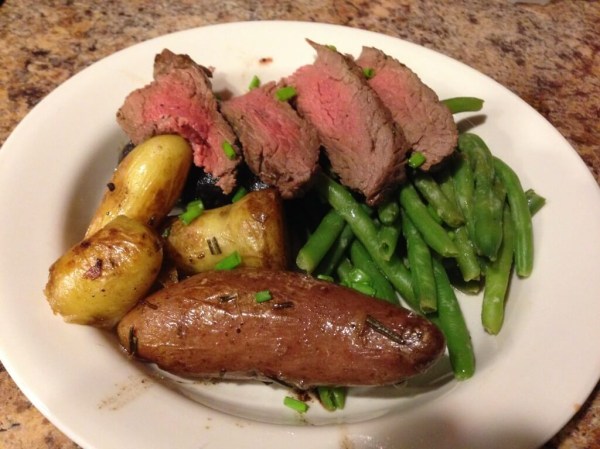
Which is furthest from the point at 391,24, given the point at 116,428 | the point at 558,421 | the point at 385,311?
the point at 116,428

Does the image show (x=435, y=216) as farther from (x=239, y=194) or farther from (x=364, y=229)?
(x=239, y=194)

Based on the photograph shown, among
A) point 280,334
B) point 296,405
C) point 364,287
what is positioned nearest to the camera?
point 280,334

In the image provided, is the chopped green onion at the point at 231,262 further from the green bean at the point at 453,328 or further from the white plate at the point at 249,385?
the green bean at the point at 453,328

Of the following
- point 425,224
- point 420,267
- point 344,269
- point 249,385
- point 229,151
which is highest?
point 229,151

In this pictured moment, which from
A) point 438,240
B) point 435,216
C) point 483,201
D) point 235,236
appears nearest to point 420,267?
point 438,240

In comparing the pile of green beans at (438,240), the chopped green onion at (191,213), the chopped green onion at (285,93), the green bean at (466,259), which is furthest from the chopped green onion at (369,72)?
the chopped green onion at (191,213)

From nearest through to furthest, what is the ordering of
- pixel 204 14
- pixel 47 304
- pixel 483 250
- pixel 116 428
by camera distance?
pixel 116 428
pixel 47 304
pixel 483 250
pixel 204 14

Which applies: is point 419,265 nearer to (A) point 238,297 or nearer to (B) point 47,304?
(A) point 238,297
